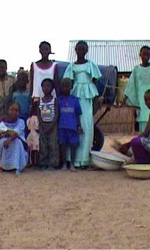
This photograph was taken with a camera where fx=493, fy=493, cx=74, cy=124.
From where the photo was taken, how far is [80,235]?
154 inches

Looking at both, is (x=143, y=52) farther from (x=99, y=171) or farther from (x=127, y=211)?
(x=127, y=211)

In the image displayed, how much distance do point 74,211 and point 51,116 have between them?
2.37 meters

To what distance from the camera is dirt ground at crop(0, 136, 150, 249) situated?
378 centimetres

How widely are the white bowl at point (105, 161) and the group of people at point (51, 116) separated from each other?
149mm

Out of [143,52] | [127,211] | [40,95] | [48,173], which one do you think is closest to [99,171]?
[48,173]

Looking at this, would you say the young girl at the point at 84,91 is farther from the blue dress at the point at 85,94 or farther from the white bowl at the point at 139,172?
the white bowl at the point at 139,172

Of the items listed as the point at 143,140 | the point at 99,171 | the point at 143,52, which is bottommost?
the point at 99,171

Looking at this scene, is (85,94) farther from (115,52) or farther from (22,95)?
(115,52)

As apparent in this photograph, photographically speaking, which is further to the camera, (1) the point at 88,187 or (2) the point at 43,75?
(2) the point at 43,75

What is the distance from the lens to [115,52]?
22875 millimetres

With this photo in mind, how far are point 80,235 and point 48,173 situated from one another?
9.23 feet

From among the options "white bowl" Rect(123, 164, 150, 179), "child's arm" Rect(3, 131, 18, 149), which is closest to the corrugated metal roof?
"child's arm" Rect(3, 131, 18, 149)

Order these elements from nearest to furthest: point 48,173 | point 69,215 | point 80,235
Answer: point 80,235
point 69,215
point 48,173

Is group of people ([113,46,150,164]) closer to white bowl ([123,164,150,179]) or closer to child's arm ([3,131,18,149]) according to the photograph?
white bowl ([123,164,150,179])
